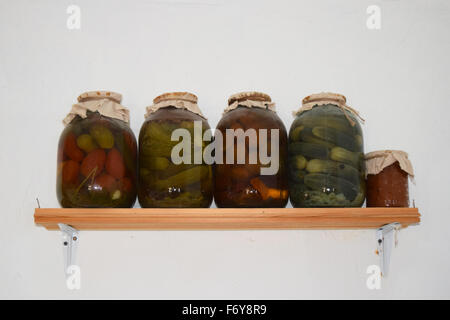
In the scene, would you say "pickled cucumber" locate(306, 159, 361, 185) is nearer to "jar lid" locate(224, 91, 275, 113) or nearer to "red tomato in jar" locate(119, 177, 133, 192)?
"jar lid" locate(224, 91, 275, 113)

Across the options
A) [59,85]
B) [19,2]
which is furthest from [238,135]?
[19,2]

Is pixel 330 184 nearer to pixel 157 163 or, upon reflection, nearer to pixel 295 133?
pixel 295 133

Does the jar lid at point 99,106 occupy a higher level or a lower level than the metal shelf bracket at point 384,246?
higher

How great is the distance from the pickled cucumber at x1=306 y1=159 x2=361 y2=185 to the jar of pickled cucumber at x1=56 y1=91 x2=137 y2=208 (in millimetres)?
390

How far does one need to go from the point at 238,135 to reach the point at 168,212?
23 centimetres

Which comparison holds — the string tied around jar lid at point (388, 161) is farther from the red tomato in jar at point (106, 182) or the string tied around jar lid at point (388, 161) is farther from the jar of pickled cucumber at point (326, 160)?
the red tomato in jar at point (106, 182)

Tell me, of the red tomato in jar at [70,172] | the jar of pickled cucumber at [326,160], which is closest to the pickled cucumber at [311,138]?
the jar of pickled cucumber at [326,160]

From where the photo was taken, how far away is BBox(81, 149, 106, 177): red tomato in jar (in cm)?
95

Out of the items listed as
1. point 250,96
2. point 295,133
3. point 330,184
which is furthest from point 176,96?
point 330,184

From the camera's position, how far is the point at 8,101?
1.17 m

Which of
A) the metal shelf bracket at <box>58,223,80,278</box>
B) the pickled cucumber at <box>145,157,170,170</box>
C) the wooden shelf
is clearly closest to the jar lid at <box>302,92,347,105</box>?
the wooden shelf

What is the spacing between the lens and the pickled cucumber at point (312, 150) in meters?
0.99

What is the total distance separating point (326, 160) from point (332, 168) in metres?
0.02

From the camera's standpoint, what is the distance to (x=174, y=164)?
→ 97 centimetres
